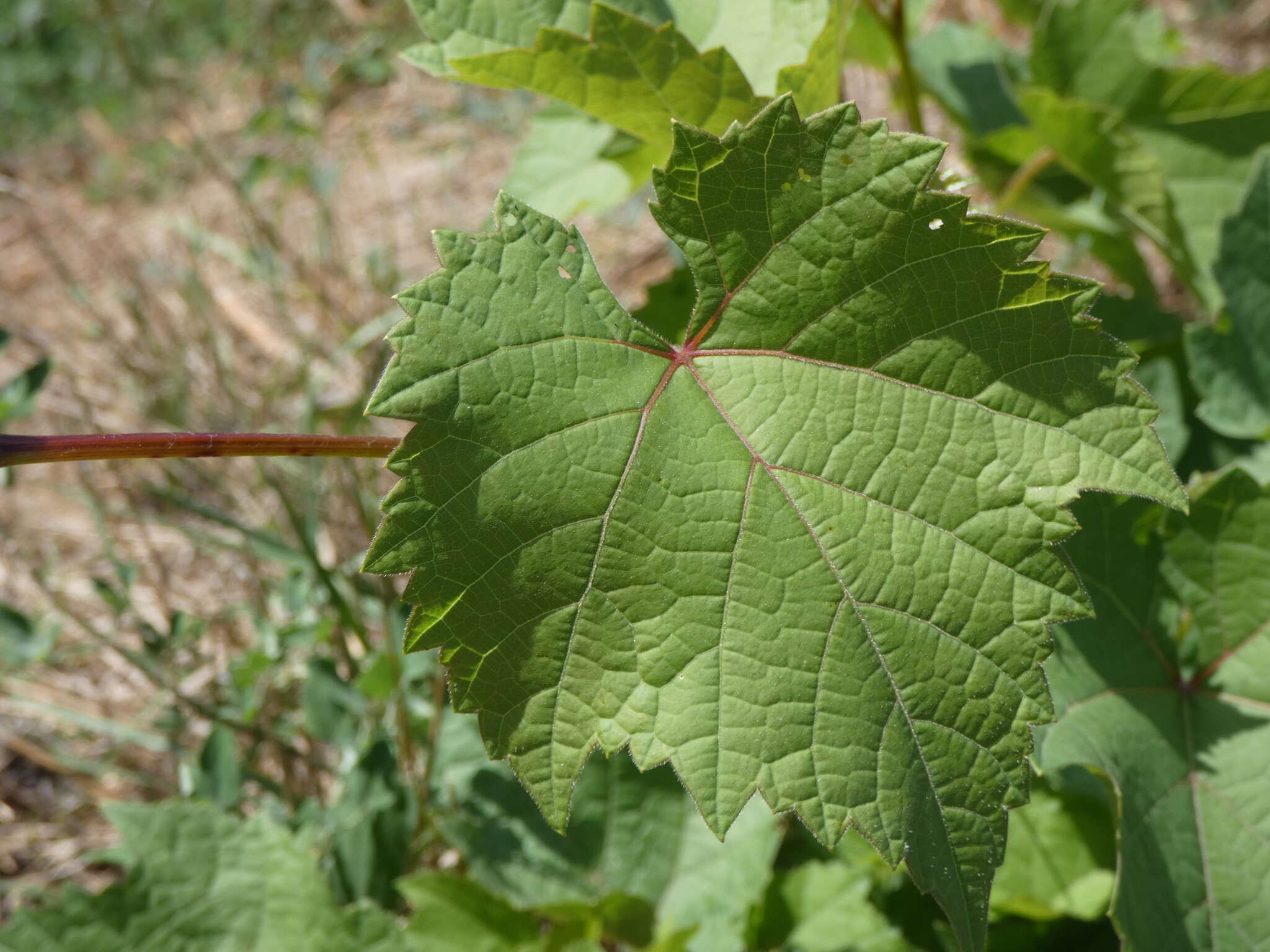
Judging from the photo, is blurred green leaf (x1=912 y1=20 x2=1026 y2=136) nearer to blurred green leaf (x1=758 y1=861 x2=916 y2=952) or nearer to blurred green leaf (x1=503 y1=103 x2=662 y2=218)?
blurred green leaf (x1=503 y1=103 x2=662 y2=218)

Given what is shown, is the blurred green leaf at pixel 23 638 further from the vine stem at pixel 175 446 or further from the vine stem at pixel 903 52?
the vine stem at pixel 903 52

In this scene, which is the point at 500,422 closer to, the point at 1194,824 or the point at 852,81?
the point at 1194,824

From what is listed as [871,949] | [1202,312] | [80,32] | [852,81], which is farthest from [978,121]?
[80,32]

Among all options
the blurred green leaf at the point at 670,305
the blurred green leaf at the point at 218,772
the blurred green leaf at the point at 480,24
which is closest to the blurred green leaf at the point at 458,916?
the blurred green leaf at the point at 218,772

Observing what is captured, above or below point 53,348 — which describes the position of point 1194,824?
below

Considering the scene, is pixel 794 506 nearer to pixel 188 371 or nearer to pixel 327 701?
pixel 327 701

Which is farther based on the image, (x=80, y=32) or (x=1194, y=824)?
(x=80, y=32)

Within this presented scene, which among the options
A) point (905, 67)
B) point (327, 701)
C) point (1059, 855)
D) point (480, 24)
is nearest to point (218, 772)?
point (327, 701)

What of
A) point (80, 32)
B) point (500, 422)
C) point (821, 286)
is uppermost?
point (80, 32)
